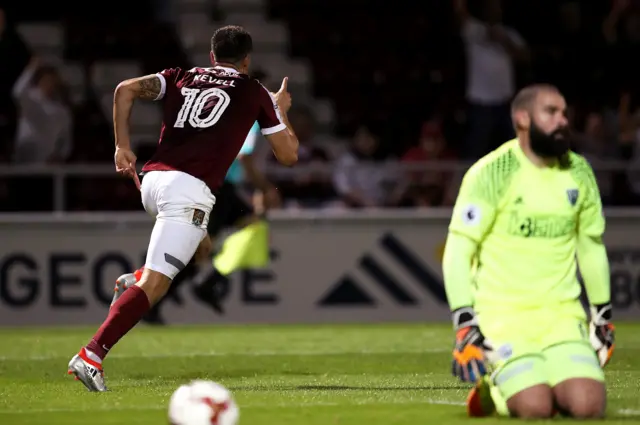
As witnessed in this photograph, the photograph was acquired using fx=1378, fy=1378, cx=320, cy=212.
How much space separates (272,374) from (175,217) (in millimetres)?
1665

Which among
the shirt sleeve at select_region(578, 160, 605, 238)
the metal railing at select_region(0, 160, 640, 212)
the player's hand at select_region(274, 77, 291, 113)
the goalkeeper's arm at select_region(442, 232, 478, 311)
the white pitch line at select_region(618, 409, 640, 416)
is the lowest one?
the metal railing at select_region(0, 160, 640, 212)

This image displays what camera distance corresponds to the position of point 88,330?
14594 mm

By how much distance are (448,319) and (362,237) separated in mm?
1363

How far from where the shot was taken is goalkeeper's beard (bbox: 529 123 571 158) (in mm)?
6727

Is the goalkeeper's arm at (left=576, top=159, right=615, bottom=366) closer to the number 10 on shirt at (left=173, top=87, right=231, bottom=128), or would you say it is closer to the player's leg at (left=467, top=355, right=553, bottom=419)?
the player's leg at (left=467, top=355, right=553, bottom=419)

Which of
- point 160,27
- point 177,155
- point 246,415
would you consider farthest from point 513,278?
point 160,27

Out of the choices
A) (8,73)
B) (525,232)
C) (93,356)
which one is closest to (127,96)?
(93,356)

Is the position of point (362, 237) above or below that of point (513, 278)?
below

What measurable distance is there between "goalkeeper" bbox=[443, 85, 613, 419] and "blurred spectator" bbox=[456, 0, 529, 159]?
366 inches

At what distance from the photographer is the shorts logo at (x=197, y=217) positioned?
8.73 meters

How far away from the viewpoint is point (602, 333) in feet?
22.5

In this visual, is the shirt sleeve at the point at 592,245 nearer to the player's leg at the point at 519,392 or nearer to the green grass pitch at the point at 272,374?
the player's leg at the point at 519,392

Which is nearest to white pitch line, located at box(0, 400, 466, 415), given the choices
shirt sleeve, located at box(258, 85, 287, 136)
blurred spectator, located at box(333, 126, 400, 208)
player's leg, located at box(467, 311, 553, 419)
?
player's leg, located at box(467, 311, 553, 419)

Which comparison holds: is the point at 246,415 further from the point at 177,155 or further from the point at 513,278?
the point at 177,155
